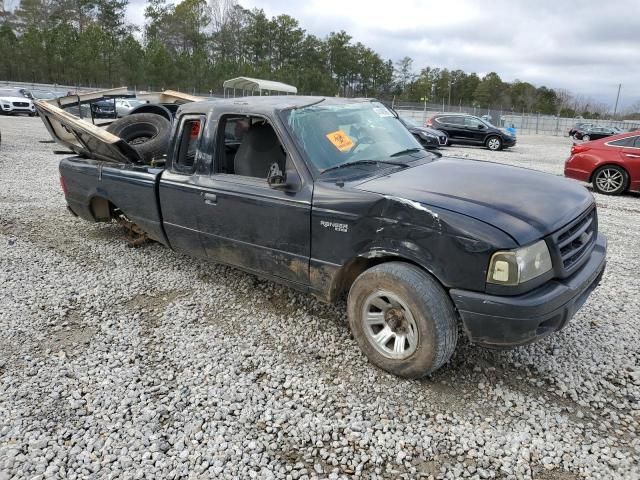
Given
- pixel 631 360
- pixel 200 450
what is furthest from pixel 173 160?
pixel 631 360

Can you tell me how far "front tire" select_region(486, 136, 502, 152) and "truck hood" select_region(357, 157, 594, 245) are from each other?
1879 cm

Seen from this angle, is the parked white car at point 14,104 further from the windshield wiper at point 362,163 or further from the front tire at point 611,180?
the windshield wiper at point 362,163

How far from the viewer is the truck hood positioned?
111 inches

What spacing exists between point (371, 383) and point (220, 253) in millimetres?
1799

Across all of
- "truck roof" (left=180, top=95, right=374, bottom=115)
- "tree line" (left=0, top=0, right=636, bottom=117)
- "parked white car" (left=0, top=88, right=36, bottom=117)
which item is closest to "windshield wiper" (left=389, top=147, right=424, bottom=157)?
"truck roof" (left=180, top=95, right=374, bottom=115)

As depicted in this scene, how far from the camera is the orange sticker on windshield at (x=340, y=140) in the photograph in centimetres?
369

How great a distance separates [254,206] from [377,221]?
1.11 m

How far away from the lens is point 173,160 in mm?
4379

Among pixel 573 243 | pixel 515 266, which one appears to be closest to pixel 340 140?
pixel 515 266

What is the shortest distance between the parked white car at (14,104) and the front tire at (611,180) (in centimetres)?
2678

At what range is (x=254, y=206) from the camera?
372 cm

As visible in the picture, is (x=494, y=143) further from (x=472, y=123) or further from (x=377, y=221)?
(x=377, y=221)

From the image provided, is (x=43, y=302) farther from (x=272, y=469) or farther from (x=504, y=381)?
(x=504, y=381)

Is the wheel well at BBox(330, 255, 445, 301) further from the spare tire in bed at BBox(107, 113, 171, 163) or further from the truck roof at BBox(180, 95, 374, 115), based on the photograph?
the spare tire in bed at BBox(107, 113, 171, 163)
